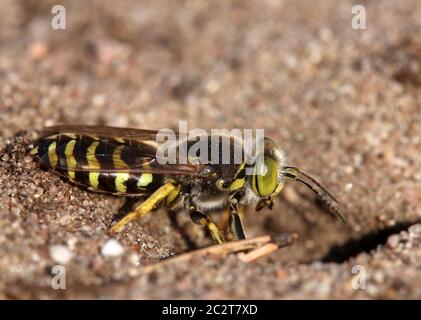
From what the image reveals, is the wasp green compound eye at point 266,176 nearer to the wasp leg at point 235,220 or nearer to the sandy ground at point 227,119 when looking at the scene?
the wasp leg at point 235,220

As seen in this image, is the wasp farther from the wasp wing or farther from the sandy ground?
the sandy ground

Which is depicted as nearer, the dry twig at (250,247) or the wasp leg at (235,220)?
the dry twig at (250,247)

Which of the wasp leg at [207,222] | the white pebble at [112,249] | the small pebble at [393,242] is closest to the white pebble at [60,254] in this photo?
the white pebble at [112,249]

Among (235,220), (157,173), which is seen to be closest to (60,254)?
(157,173)

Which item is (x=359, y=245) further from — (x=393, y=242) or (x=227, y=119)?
(x=227, y=119)

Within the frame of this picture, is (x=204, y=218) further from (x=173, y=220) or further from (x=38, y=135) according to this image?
(x=38, y=135)

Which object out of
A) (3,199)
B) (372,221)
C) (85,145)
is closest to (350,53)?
(372,221)

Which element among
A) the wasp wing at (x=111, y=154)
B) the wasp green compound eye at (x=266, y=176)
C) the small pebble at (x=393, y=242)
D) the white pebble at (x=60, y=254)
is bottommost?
the small pebble at (x=393, y=242)

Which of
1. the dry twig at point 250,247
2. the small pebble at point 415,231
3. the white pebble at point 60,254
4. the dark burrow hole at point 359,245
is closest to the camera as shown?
the white pebble at point 60,254
